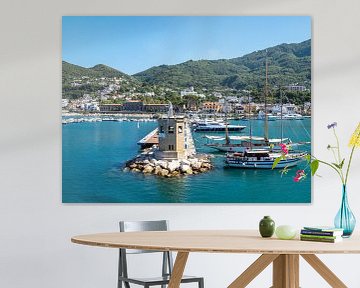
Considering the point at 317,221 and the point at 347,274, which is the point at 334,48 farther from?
the point at 347,274

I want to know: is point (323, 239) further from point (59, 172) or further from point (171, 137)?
point (59, 172)

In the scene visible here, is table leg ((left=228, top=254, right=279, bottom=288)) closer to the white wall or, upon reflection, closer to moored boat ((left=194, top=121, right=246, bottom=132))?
the white wall

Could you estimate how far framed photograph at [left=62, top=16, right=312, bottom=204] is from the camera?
6.73 meters

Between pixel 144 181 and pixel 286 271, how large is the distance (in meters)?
2.27

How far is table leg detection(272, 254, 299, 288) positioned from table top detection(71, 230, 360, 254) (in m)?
0.11

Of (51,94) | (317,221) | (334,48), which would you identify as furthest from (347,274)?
(51,94)

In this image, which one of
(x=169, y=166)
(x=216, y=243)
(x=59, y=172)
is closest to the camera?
(x=216, y=243)

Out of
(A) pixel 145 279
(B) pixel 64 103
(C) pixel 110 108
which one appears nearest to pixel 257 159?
(C) pixel 110 108

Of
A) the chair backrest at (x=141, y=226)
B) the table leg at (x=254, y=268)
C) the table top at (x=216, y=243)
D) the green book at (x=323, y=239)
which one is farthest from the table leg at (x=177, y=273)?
the chair backrest at (x=141, y=226)

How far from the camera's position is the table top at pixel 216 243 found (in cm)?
413

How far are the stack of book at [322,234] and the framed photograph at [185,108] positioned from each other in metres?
2.06

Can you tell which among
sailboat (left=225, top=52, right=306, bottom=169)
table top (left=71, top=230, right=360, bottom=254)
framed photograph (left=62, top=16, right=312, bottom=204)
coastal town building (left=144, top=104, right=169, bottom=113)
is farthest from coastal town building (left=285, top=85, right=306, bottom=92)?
table top (left=71, top=230, right=360, bottom=254)

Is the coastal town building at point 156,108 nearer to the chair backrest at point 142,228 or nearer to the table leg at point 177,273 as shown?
the chair backrest at point 142,228

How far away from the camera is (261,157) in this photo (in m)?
6.84
